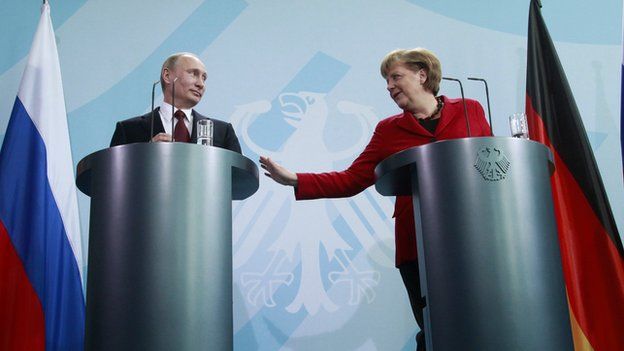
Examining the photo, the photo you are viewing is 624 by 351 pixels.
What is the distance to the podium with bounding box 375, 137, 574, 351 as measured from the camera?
1388 millimetres

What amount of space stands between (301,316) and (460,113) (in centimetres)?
130

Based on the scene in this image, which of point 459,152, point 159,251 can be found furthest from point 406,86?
point 159,251

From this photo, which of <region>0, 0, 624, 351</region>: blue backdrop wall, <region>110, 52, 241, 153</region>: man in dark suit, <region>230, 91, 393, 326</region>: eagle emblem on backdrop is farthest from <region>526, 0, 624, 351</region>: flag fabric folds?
<region>110, 52, 241, 153</region>: man in dark suit

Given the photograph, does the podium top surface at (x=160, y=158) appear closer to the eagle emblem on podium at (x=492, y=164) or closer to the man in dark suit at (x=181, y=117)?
the eagle emblem on podium at (x=492, y=164)

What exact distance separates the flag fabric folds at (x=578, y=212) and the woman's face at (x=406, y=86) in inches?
42.8

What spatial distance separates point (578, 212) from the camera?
112 inches

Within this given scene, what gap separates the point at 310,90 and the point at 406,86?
111cm

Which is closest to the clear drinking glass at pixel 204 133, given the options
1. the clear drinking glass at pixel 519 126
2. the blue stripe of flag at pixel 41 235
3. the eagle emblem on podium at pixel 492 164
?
the eagle emblem on podium at pixel 492 164

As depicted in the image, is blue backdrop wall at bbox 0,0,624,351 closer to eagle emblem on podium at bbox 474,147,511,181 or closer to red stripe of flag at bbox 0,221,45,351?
red stripe of flag at bbox 0,221,45,351

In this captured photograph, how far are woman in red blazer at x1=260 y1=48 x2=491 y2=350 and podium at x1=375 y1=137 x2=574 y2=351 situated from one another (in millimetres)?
448

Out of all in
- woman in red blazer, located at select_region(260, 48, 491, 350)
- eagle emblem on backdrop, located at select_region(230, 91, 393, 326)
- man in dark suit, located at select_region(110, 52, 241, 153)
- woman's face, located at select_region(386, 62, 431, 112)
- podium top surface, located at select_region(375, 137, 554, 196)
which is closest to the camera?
podium top surface, located at select_region(375, 137, 554, 196)

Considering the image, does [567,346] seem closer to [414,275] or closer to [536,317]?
[536,317]

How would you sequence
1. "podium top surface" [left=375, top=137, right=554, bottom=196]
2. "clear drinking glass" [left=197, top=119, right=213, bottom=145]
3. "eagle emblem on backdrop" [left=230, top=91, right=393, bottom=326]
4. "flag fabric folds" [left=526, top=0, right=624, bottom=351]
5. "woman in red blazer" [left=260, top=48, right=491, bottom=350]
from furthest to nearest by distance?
"eagle emblem on backdrop" [left=230, top=91, right=393, bottom=326] → "flag fabric folds" [left=526, top=0, right=624, bottom=351] → "woman in red blazer" [left=260, top=48, right=491, bottom=350] → "clear drinking glass" [left=197, top=119, right=213, bottom=145] → "podium top surface" [left=375, top=137, right=554, bottom=196]

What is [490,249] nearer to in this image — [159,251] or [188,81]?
[159,251]
